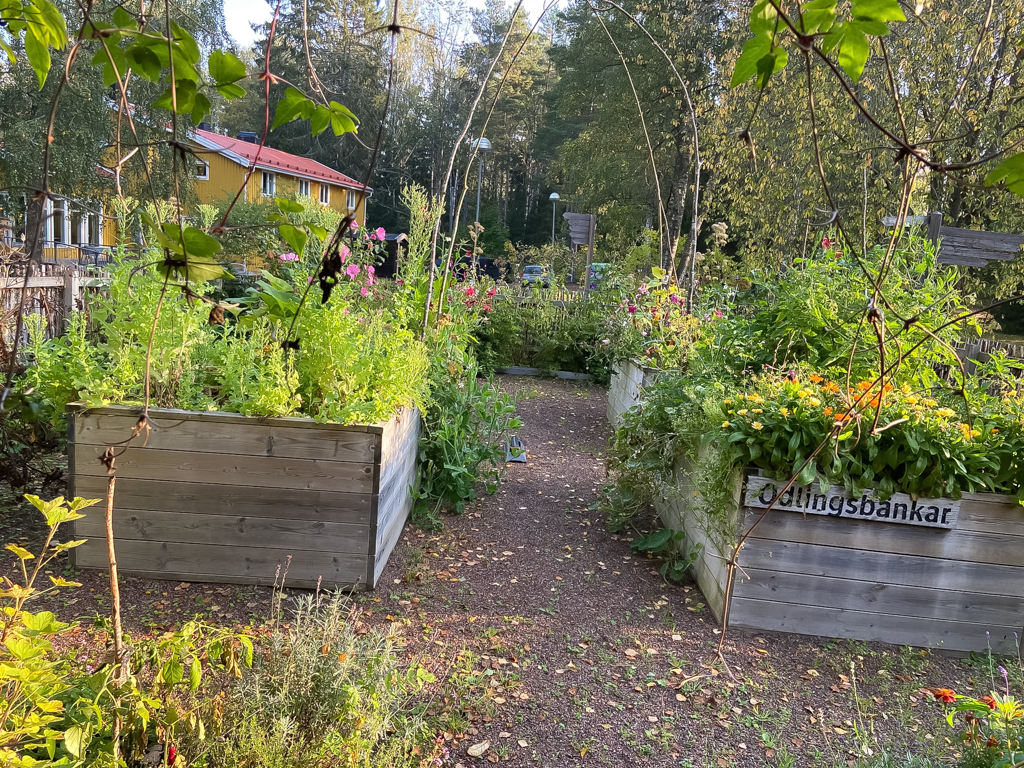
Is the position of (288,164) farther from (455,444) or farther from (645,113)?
(455,444)

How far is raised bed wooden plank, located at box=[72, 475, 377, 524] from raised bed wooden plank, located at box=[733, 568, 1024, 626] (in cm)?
159

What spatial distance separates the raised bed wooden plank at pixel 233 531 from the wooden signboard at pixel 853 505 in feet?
5.19

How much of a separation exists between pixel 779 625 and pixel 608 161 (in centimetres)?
1886

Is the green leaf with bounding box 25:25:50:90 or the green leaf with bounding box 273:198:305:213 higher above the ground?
the green leaf with bounding box 25:25:50:90

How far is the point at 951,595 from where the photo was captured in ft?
9.13

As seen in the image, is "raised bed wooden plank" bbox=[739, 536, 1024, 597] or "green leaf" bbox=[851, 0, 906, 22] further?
"raised bed wooden plank" bbox=[739, 536, 1024, 597]

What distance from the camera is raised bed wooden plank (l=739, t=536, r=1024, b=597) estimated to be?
2.77m

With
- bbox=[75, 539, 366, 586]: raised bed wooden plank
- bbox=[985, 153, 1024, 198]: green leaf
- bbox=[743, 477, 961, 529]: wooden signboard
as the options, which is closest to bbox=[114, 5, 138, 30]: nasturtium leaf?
bbox=[985, 153, 1024, 198]: green leaf

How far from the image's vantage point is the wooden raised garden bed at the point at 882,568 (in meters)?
2.75

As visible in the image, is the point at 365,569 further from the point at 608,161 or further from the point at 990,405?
the point at 608,161

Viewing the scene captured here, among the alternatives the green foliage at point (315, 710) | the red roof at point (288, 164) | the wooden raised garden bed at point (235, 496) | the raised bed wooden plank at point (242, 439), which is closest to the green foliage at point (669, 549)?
the wooden raised garden bed at point (235, 496)

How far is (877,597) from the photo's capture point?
2809 millimetres

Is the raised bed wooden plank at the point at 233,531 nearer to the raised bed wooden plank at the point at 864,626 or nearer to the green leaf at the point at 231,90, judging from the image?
the raised bed wooden plank at the point at 864,626

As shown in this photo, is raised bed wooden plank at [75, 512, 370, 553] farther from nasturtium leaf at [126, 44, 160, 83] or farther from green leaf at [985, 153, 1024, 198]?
green leaf at [985, 153, 1024, 198]
